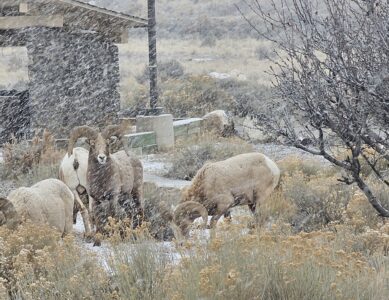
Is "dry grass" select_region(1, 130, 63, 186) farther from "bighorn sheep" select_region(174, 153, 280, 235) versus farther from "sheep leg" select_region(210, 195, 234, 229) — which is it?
"sheep leg" select_region(210, 195, 234, 229)

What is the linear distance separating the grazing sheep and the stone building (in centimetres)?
418

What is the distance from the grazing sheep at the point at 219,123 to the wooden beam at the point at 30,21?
7876 mm

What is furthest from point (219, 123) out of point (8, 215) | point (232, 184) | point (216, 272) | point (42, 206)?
point (216, 272)

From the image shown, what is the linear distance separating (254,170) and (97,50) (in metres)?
10.3

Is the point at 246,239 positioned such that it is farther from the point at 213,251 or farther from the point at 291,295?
the point at 291,295

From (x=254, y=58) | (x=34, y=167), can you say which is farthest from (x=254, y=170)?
(x=254, y=58)

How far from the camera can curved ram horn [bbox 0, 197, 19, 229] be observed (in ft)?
26.3

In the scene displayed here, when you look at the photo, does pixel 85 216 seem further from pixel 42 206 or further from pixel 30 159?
pixel 30 159

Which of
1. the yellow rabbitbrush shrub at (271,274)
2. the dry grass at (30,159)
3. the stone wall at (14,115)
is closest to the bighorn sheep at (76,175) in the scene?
the dry grass at (30,159)

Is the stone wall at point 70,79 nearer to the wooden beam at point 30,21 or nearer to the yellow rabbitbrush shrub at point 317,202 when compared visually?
the wooden beam at point 30,21

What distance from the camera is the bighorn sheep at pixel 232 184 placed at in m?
10.7

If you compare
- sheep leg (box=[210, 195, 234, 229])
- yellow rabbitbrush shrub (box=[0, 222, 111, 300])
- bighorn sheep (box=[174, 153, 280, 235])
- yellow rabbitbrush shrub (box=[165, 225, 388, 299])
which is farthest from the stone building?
yellow rabbitbrush shrub (box=[165, 225, 388, 299])

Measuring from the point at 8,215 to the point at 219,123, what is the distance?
16820mm

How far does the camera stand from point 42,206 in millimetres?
8906
